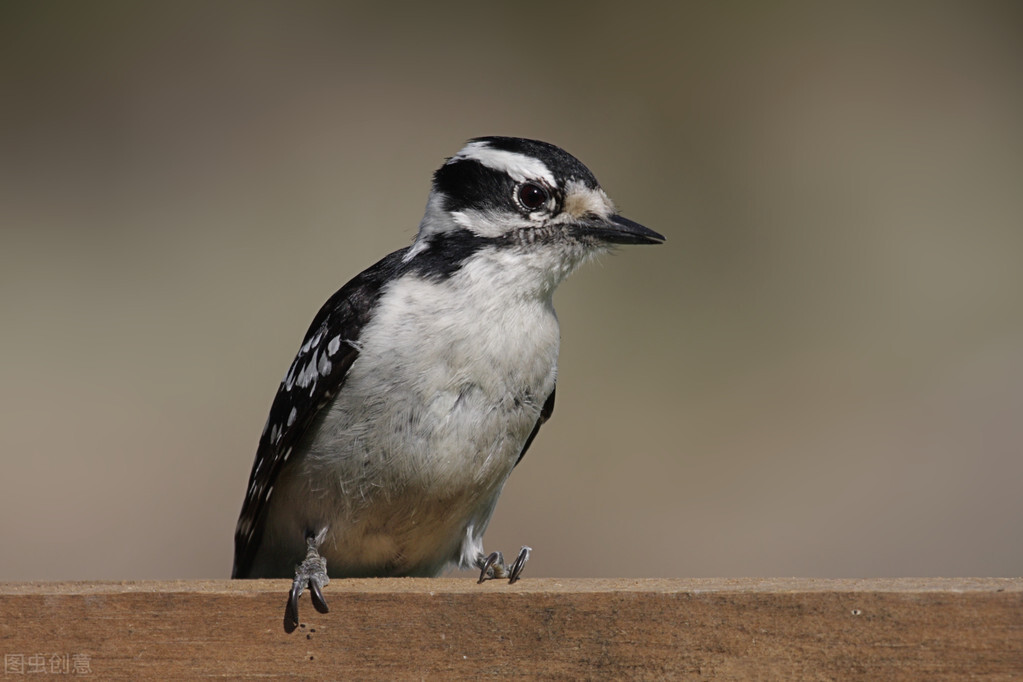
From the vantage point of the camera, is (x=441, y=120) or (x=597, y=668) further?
(x=441, y=120)

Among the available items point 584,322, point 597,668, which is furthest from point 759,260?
point 597,668

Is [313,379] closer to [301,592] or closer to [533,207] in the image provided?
[533,207]

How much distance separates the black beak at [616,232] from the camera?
3434 mm

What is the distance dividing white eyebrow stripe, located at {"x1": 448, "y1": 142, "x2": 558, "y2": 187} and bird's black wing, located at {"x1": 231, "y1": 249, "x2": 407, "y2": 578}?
15.5 inches

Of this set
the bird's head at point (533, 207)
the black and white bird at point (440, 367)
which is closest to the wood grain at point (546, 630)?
the black and white bird at point (440, 367)

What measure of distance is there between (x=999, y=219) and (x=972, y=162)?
1.10 ft

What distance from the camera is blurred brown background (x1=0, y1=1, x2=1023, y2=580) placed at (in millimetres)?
6004

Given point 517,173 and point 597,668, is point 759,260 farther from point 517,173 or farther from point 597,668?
point 597,668

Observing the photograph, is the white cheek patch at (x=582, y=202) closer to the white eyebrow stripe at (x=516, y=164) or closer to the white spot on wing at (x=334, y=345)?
the white eyebrow stripe at (x=516, y=164)

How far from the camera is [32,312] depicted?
19.9ft

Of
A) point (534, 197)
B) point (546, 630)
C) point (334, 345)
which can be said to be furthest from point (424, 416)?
point (546, 630)

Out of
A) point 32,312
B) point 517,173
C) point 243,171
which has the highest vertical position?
point 517,173

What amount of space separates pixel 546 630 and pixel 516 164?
148 centimetres

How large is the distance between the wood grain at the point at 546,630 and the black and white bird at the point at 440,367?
1.97ft
